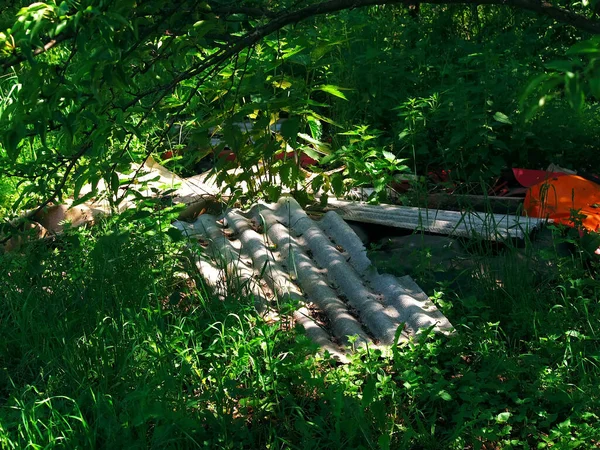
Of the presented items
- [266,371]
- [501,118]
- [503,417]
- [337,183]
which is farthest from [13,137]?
[501,118]

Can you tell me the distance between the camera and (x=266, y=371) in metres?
3.70

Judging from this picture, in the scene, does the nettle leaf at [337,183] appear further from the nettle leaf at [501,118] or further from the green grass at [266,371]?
the green grass at [266,371]

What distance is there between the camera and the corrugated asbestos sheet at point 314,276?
13.6 ft

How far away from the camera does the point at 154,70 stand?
12.1 feet

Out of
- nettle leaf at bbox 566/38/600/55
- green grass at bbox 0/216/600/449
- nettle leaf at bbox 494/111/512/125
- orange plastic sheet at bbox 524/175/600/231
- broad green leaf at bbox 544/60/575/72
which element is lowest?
green grass at bbox 0/216/600/449

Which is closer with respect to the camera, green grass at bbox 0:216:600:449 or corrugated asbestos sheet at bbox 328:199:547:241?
green grass at bbox 0:216:600:449

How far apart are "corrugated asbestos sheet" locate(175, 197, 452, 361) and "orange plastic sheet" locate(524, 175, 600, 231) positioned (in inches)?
41.0

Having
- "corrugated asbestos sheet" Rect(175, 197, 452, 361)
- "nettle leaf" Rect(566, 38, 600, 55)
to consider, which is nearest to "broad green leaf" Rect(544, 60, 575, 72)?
"nettle leaf" Rect(566, 38, 600, 55)

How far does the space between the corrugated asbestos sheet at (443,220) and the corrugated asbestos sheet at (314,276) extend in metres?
0.18

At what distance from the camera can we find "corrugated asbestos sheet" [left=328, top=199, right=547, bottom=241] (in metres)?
4.64

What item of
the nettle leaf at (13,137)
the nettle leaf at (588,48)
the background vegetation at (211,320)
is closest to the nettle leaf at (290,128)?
the background vegetation at (211,320)

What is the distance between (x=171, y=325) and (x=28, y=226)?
202 cm

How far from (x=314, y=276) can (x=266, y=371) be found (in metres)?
1.04

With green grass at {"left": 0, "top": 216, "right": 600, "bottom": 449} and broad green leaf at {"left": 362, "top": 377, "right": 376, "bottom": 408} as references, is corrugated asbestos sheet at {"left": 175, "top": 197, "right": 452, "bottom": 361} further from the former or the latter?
broad green leaf at {"left": 362, "top": 377, "right": 376, "bottom": 408}
